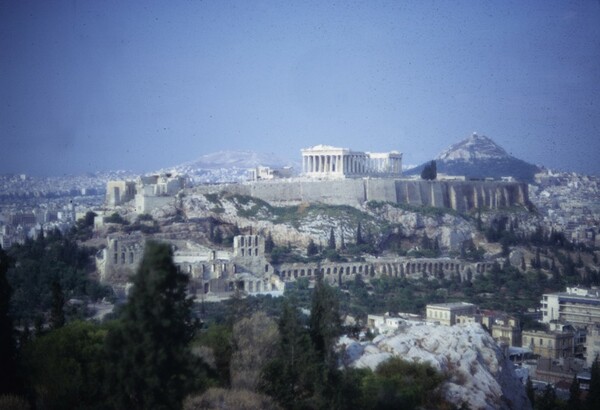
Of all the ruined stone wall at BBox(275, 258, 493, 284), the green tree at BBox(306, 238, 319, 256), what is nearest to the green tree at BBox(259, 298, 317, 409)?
the ruined stone wall at BBox(275, 258, 493, 284)

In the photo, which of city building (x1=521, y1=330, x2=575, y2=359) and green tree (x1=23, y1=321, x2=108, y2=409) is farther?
city building (x1=521, y1=330, x2=575, y2=359)

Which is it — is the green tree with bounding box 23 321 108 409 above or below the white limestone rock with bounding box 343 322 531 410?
above

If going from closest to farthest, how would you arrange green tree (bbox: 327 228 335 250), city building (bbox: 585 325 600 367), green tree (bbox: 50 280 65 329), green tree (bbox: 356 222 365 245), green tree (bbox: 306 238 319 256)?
green tree (bbox: 50 280 65 329)
city building (bbox: 585 325 600 367)
green tree (bbox: 306 238 319 256)
green tree (bbox: 327 228 335 250)
green tree (bbox: 356 222 365 245)

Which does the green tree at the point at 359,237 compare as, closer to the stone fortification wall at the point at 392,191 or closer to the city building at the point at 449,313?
the stone fortification wall at the point at 392,191

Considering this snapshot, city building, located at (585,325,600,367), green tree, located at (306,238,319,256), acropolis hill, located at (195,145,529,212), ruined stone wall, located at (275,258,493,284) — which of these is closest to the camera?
city building, located at (585,325,600,367)

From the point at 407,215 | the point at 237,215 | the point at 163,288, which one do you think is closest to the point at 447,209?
the point at 407,215

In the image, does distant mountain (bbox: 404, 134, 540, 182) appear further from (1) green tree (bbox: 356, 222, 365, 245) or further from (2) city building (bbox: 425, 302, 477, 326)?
(2) city building (bbox: 425, 302, 477, 326)

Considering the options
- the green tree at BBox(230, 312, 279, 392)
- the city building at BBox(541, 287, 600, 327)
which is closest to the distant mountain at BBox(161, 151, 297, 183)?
the city building at BBox(541, 287, 600, 327)

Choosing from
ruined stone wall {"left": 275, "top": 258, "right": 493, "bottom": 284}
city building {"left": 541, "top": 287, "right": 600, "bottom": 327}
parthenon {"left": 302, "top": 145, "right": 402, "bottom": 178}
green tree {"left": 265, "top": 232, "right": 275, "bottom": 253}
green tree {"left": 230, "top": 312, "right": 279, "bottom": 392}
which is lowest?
city building {"left": 541, "top": 287, "right": 600, "bottom": 327}

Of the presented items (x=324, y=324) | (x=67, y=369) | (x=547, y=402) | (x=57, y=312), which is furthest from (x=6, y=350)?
(x=547, y=402)
